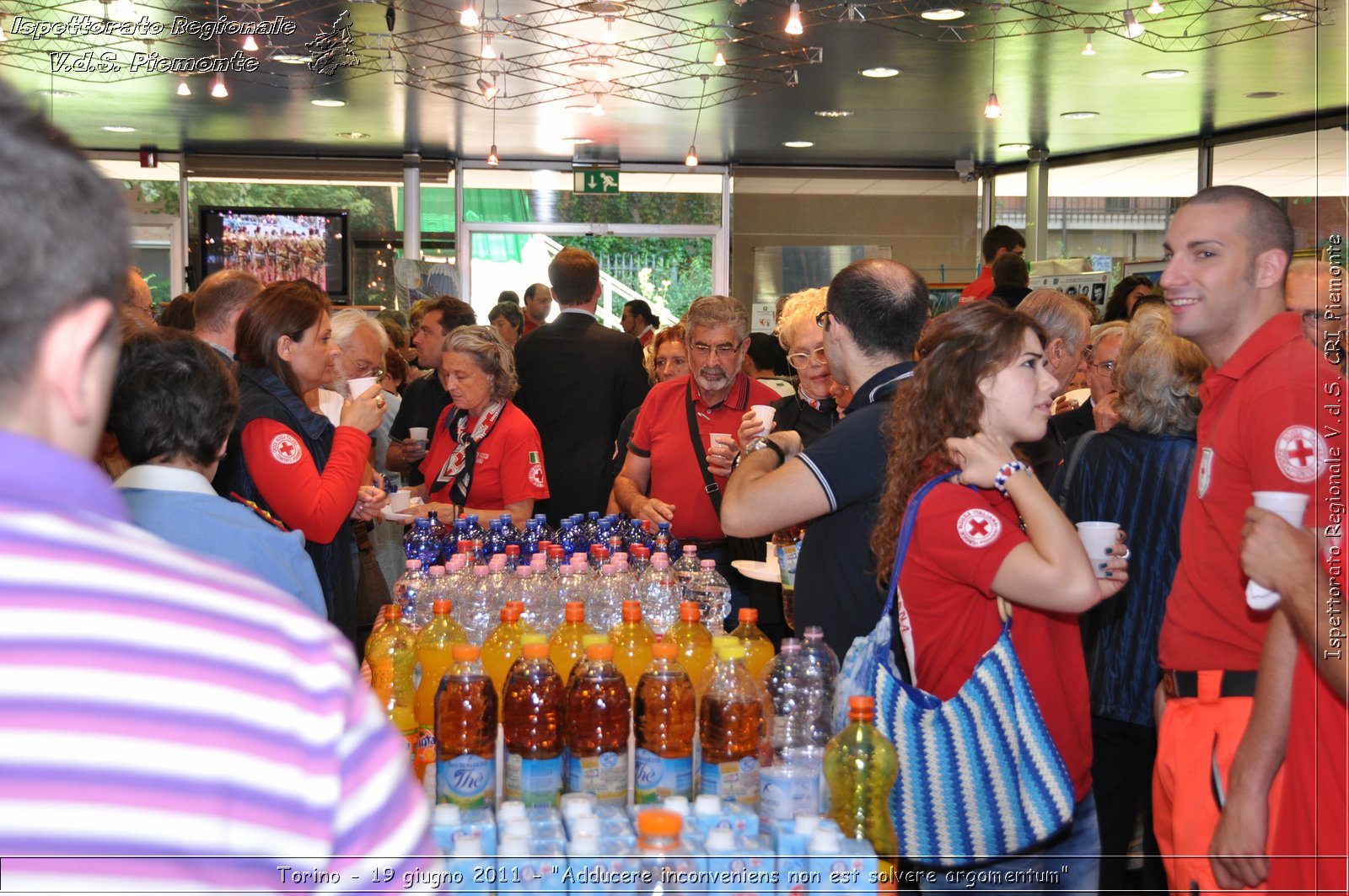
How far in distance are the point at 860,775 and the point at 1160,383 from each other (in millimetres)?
1688

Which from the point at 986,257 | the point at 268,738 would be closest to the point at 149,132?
the point at 986,257

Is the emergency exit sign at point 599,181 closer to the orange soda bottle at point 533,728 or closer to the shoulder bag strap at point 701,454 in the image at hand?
the shoulder bag strap at point 701,454

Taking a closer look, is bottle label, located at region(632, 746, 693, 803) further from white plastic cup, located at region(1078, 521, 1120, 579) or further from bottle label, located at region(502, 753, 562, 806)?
white plastic cup, located at region(1078, 521, 1120, 579)

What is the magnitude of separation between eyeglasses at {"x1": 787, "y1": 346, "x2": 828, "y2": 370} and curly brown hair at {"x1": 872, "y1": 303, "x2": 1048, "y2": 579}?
166 centimetres

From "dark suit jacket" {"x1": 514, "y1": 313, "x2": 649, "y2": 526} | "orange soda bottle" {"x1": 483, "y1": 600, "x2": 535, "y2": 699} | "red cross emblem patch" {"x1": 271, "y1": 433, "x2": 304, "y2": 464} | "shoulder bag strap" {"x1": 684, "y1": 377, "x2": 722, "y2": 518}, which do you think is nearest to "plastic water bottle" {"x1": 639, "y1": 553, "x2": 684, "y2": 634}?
"orange soda bottle" {"x1": 483, "y1": 600, "x2": 535, "y2": 699}

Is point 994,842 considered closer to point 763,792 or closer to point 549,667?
point 763,792

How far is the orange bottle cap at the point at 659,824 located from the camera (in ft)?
4.84

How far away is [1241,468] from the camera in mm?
2191

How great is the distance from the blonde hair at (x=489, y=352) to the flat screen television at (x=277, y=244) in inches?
284

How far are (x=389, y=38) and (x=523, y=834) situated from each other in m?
7.39

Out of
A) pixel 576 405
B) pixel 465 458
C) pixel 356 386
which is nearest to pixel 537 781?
pixel 356 386

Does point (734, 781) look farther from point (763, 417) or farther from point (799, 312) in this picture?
point (799, 312)

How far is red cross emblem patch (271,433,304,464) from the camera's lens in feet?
10.1

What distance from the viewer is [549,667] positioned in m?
2.02
